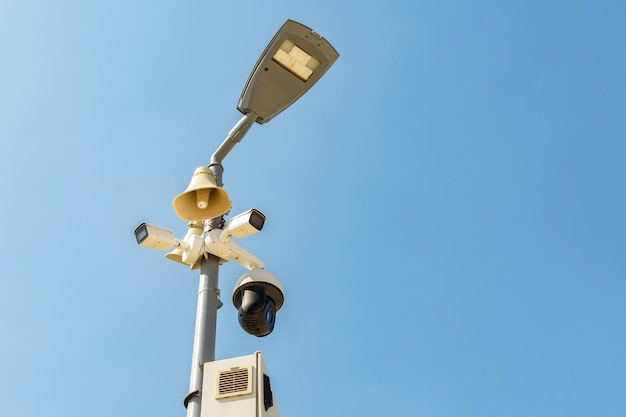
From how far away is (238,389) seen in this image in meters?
4.20

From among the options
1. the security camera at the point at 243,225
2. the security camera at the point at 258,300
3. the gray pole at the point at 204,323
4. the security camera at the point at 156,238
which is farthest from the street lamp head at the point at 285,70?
the security camera at the point at 258,300

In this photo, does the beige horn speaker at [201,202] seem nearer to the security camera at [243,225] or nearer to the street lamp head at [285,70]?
the security camera at [243,225]

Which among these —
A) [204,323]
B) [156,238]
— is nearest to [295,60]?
[156,238]

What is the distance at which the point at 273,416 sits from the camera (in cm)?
428

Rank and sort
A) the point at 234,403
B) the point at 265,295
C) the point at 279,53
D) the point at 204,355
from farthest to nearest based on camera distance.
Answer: the point at 279,53, the point at 265,295, the point at 204,355, the point at 234,403

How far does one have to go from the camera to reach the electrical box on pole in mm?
4141

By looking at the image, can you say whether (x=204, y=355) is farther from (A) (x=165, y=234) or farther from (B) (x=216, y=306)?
(A) (x=165, y=234)

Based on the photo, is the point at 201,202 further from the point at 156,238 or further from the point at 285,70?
the point at 285,70

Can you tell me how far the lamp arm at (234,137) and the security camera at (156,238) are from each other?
0.82 metres

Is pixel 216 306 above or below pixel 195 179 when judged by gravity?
below

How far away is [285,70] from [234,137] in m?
0.66

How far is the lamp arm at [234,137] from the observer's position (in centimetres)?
559

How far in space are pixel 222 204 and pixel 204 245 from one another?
32 cm

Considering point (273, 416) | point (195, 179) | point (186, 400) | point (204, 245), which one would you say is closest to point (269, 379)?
point (273, 416)
